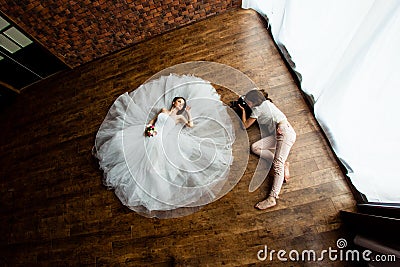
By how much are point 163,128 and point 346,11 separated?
1.51 metres

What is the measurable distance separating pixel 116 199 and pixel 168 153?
2.20 feet

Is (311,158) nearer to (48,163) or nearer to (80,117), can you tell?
(80,117)

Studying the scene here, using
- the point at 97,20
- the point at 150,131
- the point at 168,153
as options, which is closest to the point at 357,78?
the point at 168,153

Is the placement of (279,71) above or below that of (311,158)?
above

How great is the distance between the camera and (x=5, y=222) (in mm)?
2666

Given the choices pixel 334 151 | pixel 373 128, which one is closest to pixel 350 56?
pixel 373 128

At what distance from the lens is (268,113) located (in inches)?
85.8

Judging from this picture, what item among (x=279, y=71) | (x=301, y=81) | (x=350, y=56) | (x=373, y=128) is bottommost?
(x=373, y=128)

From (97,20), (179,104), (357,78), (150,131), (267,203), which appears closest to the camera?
(357,78)

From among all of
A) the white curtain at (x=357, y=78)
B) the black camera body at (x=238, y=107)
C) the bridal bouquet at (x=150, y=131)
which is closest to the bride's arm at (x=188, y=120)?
the bridal bouquet at (x=150, y=131)

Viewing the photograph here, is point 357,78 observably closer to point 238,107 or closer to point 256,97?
point 256,97

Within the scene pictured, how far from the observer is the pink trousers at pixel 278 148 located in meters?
2.03

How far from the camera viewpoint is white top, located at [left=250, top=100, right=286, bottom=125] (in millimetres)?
2158

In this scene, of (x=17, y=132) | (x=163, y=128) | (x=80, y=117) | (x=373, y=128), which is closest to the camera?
(x=373, y=128)
